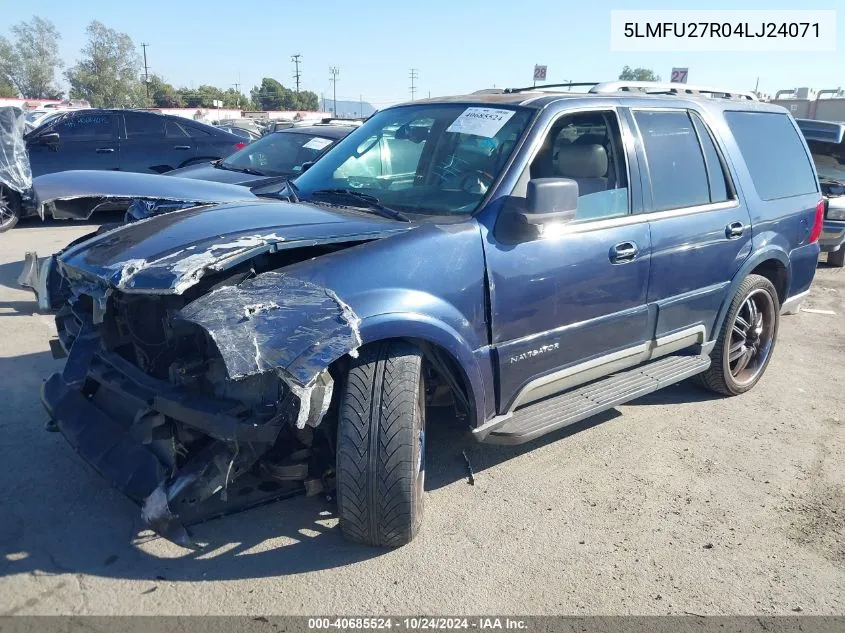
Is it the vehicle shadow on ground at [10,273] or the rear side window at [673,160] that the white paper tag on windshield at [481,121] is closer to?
the rear side window at [673,160]

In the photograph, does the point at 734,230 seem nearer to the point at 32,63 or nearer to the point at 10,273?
the point at 10,273

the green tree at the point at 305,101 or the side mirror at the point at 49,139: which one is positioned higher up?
the green tree at the point at 305,101

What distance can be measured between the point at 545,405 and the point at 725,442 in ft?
4.75

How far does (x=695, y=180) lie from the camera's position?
4379 mm

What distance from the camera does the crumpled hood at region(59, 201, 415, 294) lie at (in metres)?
2.71

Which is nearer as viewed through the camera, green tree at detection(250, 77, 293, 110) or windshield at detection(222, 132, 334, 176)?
windshield at detection(222, 132, 334, 176)

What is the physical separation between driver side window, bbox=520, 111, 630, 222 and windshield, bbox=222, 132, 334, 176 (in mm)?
4608

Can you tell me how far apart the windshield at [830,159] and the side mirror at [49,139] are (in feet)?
36.3

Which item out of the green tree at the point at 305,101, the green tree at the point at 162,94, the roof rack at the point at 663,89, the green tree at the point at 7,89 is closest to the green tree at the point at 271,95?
the green tree at the point at 305,101

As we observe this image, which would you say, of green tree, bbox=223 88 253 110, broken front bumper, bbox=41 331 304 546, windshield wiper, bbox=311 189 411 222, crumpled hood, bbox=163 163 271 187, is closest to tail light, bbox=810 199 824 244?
windshield wiper, bbox=311 189 411 222

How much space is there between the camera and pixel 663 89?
475 cm

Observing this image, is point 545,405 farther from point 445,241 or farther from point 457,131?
point 457,131

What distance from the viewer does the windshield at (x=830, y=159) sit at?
9.62 metres

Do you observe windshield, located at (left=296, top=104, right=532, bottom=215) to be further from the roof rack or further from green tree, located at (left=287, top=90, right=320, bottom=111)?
green tree, located at (left=287, top=90, right=320, bottom=111)
